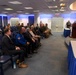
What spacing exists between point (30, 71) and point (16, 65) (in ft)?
2.22

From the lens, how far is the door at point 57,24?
18.8 meters

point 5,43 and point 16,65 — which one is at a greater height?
point 5,43

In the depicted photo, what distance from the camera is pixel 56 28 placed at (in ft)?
62.0

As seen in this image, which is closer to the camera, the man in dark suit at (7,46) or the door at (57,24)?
the man in dark suit at (7,46)

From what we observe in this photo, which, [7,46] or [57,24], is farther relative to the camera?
[57,24]

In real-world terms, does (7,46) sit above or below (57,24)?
below

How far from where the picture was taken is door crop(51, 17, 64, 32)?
18.8 meters

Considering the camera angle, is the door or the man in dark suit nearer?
the man in dark suit

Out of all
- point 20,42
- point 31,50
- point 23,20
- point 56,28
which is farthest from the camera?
point 23,20

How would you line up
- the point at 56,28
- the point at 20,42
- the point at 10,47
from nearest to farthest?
the point at 10,47, the point at 20,42, the point at 56,28

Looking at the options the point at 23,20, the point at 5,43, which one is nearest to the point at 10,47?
the point at 5,43

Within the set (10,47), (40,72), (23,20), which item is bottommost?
(40,72)

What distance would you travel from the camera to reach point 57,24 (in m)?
18.9

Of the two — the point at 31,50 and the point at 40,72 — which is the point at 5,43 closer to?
the point at 40,72
